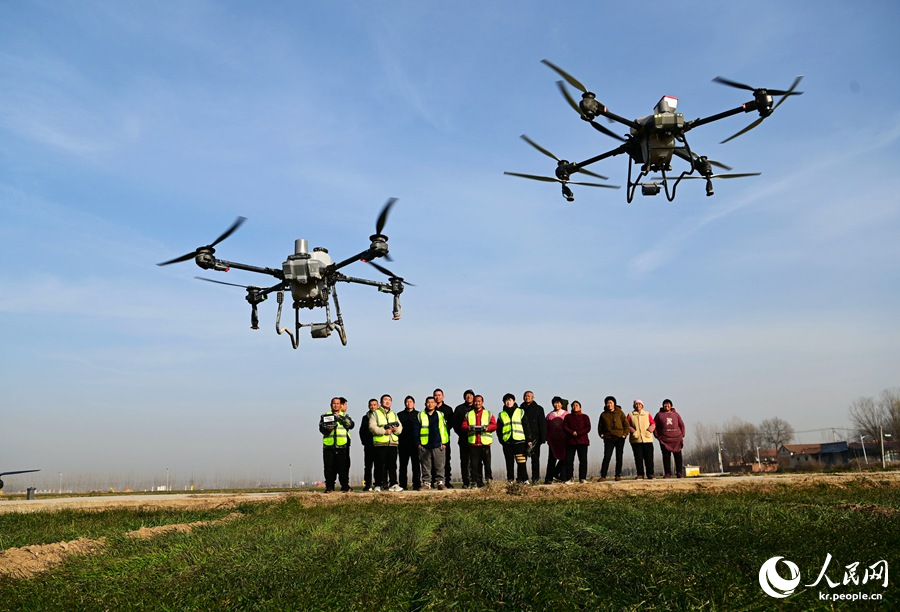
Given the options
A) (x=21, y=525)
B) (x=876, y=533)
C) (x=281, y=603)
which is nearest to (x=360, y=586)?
(x=281, y=603)

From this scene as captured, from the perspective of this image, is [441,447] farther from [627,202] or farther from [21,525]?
[21,525]

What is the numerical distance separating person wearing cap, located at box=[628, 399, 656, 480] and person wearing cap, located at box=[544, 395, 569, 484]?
1722mm

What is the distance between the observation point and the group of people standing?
15664mm

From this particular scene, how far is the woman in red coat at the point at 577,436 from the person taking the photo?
15880 millimetres

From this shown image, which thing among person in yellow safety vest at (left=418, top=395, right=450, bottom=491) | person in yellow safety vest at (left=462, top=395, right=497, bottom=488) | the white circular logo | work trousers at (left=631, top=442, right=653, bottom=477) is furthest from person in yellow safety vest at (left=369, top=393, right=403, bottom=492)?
the white circular logo

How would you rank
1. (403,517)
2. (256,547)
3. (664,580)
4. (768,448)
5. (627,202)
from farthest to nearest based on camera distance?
(768,448)
(627,202)
(403,517)
(256,547)
(664,580)

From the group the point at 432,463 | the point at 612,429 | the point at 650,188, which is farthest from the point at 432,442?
the point at 650,188

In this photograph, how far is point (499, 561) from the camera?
Result: 17.3ft

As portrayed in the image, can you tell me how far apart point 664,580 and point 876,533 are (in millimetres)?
2388

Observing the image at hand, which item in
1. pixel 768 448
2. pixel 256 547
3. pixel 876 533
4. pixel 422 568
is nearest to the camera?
pixel 422 568

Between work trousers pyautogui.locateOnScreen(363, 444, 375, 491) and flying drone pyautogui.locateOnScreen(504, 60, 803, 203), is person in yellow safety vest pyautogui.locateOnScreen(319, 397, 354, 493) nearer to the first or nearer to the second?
work trousers pyautogui.locateOnScreen(363, 444, 375, 491)

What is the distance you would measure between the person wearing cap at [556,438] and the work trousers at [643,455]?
6.13 ft

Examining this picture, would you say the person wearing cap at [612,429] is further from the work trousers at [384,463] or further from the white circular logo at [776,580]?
→ the white circular logo at [776,580]

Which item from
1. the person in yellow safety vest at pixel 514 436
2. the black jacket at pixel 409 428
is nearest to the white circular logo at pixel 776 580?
the person in yellow safety vest at pixel 514 436
